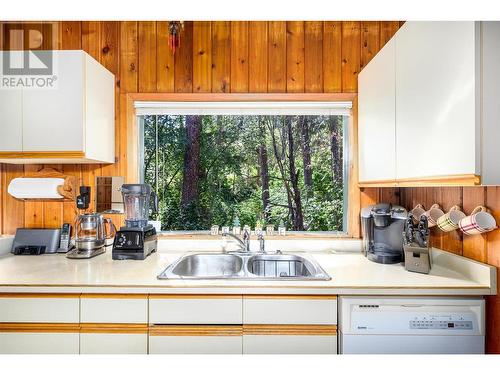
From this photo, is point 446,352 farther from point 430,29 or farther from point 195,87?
point 195,87

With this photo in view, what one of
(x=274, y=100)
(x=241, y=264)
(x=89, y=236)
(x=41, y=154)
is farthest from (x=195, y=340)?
(x=274, y=100)

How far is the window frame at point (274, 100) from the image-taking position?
2039mm

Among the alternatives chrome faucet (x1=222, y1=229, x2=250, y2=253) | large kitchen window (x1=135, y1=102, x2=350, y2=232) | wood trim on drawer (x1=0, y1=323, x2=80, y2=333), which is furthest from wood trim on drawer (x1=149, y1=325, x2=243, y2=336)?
large kitchen window (x1=135, y1=102, x2=350, y2=232)

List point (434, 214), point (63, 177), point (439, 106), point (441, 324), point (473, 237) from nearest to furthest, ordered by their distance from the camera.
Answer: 1. point (439, 106)
2. point (441, 324)
3. point (473, 237)
4. point (434, 214)
5. point (63, 177)

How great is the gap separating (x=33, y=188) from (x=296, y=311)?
6.01 ft

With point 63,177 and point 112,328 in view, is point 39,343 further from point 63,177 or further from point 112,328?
point 63,177

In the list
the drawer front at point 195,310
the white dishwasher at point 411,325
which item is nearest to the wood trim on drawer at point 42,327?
the drawer front at point 195,310

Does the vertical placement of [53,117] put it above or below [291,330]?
above

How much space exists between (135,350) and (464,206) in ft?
5.59

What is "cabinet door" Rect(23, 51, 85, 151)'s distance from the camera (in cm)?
164

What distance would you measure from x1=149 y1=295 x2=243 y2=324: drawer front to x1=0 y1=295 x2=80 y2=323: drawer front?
36cm

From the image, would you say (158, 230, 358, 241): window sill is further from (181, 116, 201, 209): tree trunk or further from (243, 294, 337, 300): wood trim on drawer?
(243, 294, 337, 300): wood trim on drawer

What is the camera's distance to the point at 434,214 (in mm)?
1646

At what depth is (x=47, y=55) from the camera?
64.7 inches
